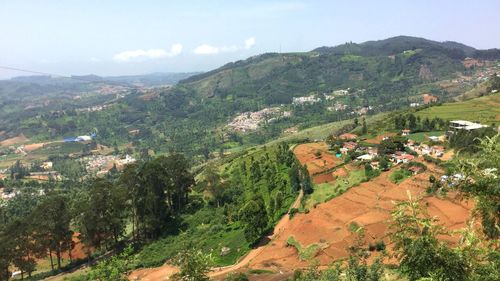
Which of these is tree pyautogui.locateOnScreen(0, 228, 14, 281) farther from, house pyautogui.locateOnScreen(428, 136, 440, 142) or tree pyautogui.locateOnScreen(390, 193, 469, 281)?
house pyautogui.locateOnScreen(428, 136, 440, 142)

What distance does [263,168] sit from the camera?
72.8m

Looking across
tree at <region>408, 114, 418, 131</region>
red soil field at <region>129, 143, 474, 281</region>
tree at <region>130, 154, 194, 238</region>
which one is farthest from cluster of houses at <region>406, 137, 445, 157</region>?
tree at <region>130, 154, 194, 238</region>

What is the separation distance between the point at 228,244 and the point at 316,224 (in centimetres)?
1172

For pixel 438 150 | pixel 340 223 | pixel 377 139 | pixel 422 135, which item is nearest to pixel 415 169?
pixel 340 223

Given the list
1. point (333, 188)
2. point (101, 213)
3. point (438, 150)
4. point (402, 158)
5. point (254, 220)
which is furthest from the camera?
point (438, 150)

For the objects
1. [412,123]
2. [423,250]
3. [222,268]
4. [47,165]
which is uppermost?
[423,250]

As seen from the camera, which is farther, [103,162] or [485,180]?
[103,162]

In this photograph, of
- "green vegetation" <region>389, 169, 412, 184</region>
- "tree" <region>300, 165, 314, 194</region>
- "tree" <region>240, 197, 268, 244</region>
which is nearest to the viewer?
"tree" <region>240, 197, 268, 244</region>

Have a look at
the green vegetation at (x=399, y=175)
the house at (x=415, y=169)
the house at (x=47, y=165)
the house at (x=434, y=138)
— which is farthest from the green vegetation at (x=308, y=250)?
the house at (x=47, y=165)

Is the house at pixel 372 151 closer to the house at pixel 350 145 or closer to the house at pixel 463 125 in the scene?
the house at pixel 350 145

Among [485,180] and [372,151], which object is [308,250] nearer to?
[485,180]

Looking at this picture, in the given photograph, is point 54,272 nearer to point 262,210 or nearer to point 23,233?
point 23,233

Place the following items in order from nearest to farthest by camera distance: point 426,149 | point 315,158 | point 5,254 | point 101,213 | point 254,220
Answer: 1. point 254,220
2. point 5,254
3. point 101,213
4. point 426,149
5. point 315,158

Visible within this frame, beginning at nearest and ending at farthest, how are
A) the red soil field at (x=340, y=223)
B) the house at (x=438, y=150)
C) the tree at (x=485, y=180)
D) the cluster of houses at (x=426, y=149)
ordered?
the tree at (x=485, y=180) → the red soil field at (x=340, y=223) → the house at (x=438, y=150) → the cluster of houses at (x=426, y=149)
